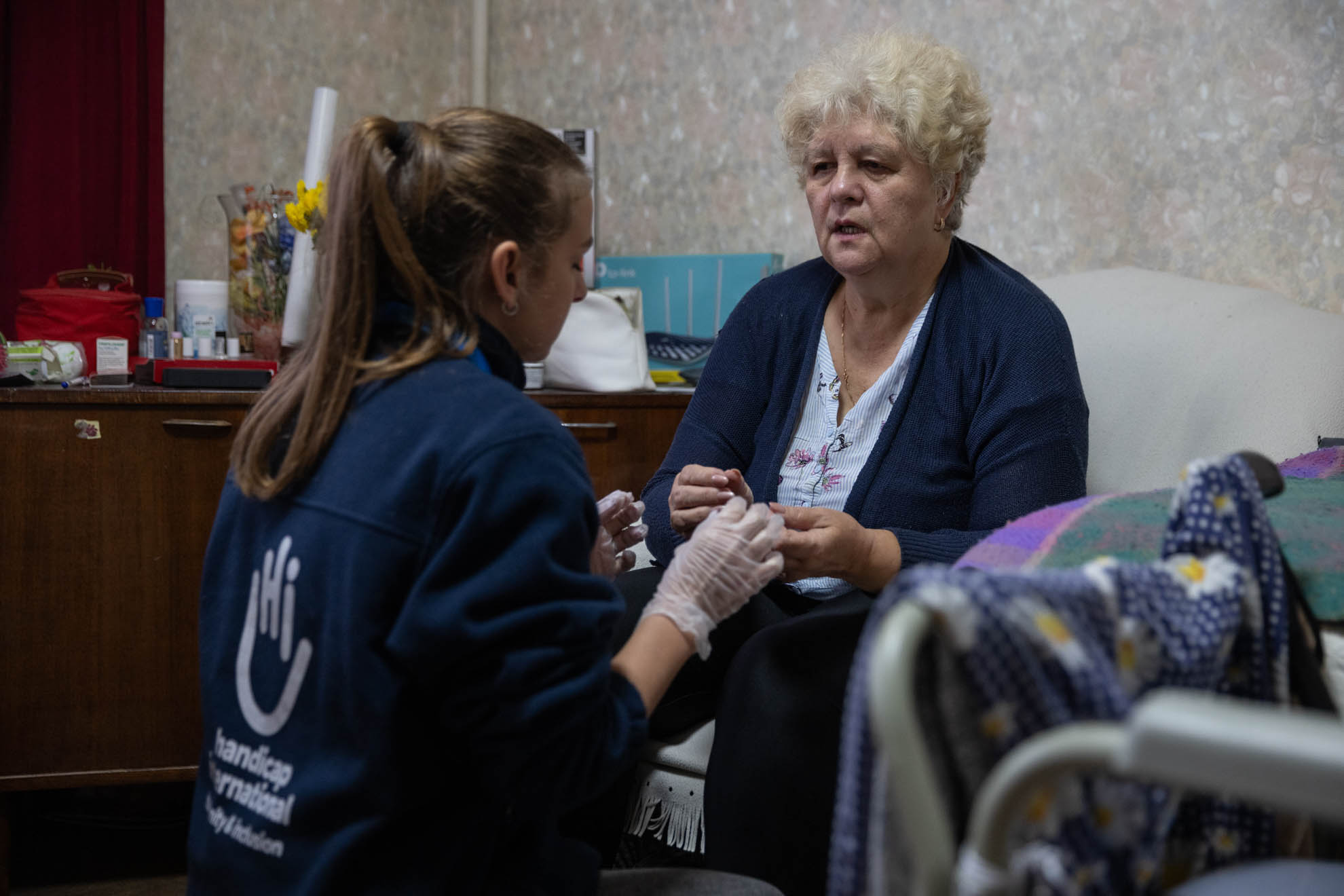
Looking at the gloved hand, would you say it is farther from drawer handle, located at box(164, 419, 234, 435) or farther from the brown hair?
drawer handle, located at box(164, 419, 234, 435)

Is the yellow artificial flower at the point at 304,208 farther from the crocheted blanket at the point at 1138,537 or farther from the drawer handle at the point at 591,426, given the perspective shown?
the crocheted blanket at the point at 1138,537


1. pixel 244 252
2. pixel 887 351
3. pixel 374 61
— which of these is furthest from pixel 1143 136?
pixel 374 61

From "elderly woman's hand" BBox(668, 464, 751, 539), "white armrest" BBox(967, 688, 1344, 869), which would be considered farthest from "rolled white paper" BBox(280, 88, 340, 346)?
"white armrest" BBox(967, 688, 1344, 869)

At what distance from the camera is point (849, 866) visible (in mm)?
552

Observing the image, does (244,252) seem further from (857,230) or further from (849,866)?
(849,866)

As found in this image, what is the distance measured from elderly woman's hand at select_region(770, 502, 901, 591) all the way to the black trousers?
4 centimetres

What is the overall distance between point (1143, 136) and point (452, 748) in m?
1.61

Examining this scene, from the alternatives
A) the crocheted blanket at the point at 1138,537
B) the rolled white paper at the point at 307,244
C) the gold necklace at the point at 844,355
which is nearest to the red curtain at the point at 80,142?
the rolled white paper at the point at 307,244

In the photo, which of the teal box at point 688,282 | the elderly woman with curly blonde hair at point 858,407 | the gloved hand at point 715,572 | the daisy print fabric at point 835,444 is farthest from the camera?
the teal box at point 688,282

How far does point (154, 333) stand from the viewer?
212 centimetres

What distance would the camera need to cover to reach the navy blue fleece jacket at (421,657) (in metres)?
0.77

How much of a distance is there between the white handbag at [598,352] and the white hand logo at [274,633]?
1.32 meters

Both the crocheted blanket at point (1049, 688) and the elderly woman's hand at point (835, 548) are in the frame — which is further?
the elderly woman's hand at point (835, 548)

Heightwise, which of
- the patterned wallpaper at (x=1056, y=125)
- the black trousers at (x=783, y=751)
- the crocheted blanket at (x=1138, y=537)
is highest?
the patterned wallpaper at (x=1056, y=125)
